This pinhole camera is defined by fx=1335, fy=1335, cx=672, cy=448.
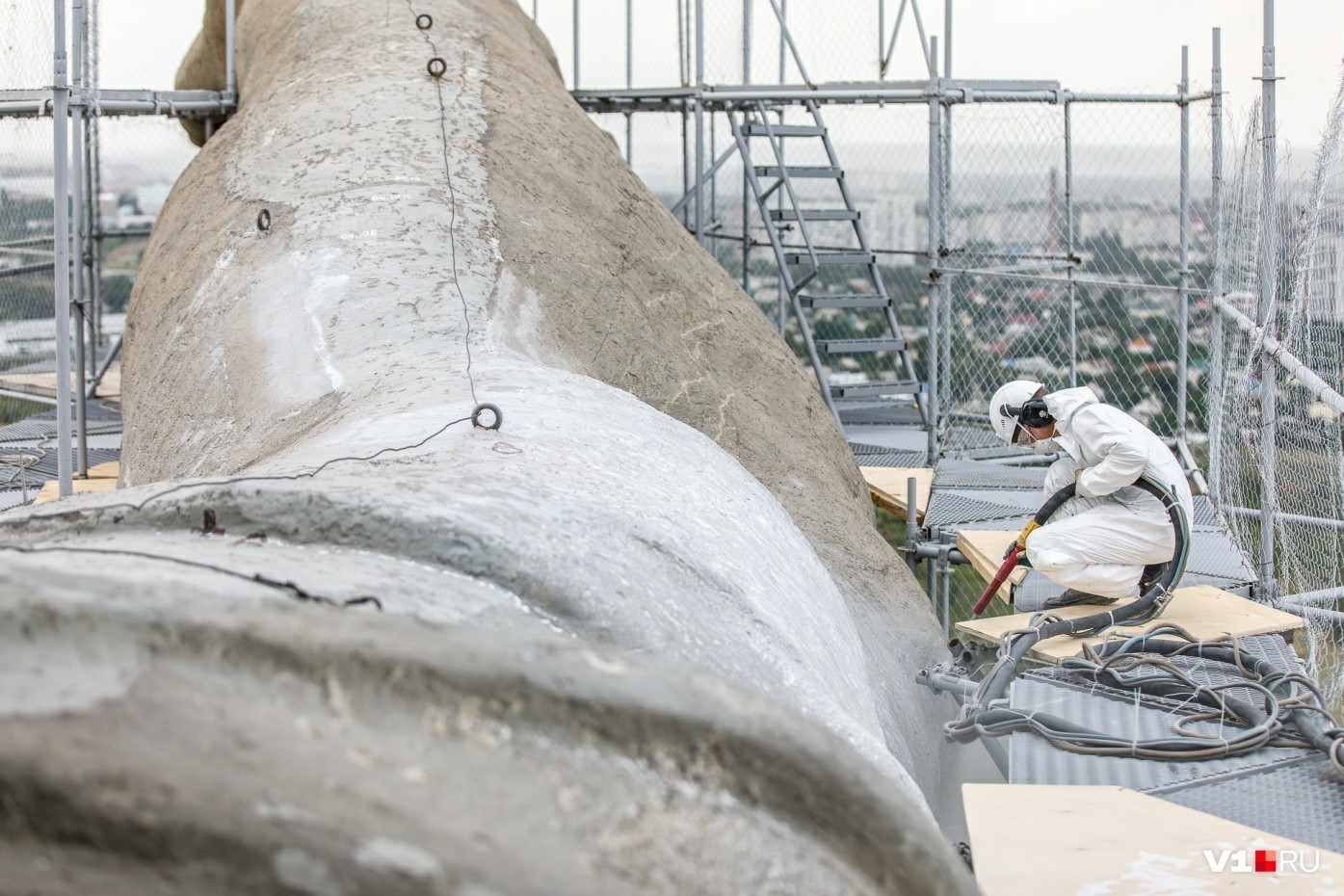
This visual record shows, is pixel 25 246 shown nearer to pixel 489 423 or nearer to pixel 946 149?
pixel 946 149

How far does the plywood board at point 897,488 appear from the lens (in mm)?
7619

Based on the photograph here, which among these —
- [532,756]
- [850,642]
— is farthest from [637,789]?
[850,642]

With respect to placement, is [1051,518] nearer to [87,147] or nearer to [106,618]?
[106,618]

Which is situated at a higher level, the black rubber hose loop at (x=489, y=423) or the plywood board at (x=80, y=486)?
the black rubber hose loop at (x=489, y=423)

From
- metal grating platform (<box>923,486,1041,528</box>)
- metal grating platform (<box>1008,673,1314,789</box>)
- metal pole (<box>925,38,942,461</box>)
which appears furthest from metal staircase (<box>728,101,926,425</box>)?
metal grating platform (<box>1008,673,1314,789</box>)

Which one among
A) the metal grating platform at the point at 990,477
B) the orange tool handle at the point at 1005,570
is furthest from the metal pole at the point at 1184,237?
the orange tool handle at the point at 1005,570

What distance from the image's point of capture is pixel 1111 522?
5.62 meters

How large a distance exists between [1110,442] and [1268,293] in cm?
132

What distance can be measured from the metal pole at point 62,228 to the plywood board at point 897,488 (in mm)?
4009

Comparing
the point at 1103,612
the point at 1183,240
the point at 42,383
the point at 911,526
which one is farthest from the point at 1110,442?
the point at 42,383

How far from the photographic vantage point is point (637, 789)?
1.49 meters

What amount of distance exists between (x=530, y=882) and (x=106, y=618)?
0.54 metres

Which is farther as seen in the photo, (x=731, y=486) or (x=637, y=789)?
(x=731, y=486)

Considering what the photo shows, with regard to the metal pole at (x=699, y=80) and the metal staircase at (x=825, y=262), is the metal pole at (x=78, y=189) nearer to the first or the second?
the metal pole at (x=699, y=80)
